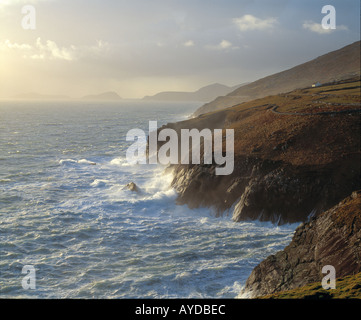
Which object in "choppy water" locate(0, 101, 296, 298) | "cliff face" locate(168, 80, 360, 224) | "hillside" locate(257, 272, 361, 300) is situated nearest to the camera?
"hillside" locate(257, 272, 361, 300)

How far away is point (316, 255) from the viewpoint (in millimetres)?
22734

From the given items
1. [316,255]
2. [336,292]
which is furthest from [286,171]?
[336,292]

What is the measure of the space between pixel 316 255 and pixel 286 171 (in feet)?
54.8

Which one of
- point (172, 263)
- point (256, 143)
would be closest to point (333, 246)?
point (172, 263)

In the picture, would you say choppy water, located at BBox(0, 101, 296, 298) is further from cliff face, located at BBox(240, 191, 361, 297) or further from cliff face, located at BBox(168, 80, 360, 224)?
cliff face, located at BBox(240, 191, 361, 297)

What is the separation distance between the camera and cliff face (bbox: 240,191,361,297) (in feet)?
69.6

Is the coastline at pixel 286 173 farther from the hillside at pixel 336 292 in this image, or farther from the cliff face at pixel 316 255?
the hillside at pixel 336 292

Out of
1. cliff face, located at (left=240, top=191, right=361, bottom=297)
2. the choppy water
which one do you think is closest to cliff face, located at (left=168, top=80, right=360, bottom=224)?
the choppy water

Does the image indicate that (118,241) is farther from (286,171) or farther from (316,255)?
(286,171)

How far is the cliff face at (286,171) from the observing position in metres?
35.5

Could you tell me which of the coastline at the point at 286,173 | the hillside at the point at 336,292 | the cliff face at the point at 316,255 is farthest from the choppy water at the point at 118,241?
the hillside at the point at 336,292

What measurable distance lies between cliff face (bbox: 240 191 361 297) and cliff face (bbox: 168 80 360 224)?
9646 millimetres

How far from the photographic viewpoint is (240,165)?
4250cm
